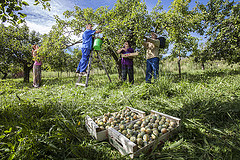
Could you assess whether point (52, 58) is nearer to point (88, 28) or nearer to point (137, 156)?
point (88, 28)

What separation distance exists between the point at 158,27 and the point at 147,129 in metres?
6.53

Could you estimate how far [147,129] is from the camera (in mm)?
1716

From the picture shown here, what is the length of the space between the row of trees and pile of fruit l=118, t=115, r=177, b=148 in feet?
12.2

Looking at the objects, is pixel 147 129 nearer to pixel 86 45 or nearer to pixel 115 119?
pixel 115 119


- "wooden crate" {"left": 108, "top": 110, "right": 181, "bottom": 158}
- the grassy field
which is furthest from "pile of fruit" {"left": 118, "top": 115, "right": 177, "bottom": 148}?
the grassy field

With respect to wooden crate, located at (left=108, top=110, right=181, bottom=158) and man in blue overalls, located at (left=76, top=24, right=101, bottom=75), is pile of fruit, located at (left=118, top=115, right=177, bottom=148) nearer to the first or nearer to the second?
wooden crate, located at (left=108, top=110, right=181, bottom=158)

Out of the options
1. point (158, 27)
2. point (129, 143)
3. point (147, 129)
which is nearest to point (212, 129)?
point (147, 129)

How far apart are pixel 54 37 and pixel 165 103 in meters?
7.07

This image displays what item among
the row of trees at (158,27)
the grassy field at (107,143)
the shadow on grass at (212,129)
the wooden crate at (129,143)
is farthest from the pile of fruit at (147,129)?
the row of trees at (158,27)

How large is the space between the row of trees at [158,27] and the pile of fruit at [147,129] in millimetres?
3716

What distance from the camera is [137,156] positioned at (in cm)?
135

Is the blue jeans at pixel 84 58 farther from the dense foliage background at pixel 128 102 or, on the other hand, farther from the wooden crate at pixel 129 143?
the wooden crate at pixel 129 143

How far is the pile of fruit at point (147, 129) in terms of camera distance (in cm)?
154

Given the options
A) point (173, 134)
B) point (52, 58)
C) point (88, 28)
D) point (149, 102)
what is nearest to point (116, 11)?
point (88, 28)
